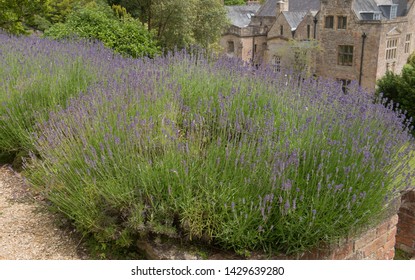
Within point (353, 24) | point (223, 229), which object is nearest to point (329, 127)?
point (223, 229)

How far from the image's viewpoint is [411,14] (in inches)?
1178

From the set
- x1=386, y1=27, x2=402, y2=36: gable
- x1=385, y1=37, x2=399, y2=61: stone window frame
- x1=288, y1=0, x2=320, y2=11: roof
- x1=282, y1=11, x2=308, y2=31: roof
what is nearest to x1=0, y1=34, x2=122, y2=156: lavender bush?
x1=386, y1=27, x2=402, y2=36: gable

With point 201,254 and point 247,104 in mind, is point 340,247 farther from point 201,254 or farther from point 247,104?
point 247,104

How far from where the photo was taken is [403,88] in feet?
56.0

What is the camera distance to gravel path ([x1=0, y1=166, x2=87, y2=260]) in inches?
131

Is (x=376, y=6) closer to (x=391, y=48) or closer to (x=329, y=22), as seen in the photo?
(x=391, y=48)

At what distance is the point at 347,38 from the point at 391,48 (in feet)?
9.07

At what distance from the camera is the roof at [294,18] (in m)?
32.8

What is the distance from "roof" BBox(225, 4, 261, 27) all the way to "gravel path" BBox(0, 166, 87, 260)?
116 ft

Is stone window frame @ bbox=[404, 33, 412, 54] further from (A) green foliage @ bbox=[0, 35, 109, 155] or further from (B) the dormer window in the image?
(A) green foliage @ bbox=[0, 35, 109, 155]

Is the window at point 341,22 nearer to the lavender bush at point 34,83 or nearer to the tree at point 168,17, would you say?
the tree at point 168,17

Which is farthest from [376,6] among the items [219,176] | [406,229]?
[219,176]

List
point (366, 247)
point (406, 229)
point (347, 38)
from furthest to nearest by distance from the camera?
point (347, 38) < point (406, 229) < point (366, 247)

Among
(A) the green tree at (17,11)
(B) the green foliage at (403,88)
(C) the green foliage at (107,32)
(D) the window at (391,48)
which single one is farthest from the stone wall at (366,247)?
(D) the window at (391,48)
